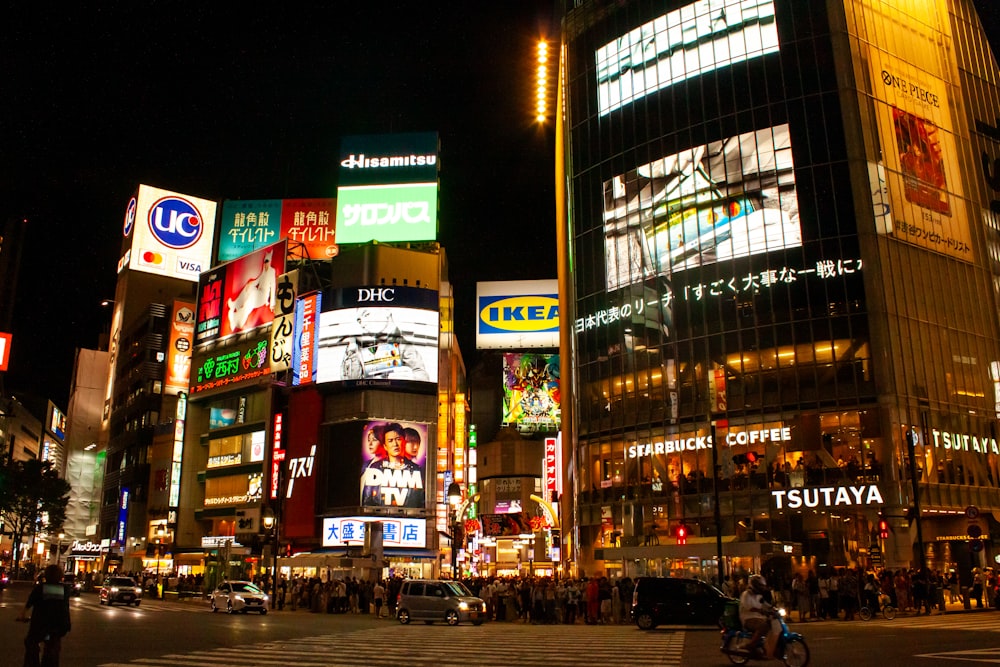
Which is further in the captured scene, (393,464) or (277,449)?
(393,464)

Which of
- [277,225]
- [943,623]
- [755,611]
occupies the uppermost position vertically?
[277,225]

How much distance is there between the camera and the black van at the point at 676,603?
25.5 meters

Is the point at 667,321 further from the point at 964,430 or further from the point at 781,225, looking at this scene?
the point at 964,430

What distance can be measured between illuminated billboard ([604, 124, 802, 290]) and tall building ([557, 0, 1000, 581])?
0.13 m

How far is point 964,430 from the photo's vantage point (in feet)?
154

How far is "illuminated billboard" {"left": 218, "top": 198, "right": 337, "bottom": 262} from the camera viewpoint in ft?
268

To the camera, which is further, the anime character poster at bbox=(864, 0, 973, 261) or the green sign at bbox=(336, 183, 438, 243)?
the green sign at bbox=(336, 183, 438, 243)

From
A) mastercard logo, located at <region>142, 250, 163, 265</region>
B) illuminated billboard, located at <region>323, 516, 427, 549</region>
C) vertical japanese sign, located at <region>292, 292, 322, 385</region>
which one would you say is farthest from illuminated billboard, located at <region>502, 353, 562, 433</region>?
mastercard logo, located at <region>142, 250, 163, 265</region>

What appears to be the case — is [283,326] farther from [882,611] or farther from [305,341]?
[882,611]

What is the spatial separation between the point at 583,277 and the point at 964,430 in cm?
2467

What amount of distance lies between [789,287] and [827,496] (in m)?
11.7

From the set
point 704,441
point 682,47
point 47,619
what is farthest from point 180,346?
point 47,619

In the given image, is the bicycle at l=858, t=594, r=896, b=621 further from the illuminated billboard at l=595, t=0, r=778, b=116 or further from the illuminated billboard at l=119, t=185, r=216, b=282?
the illuminated billboard at l=119, t=185, r=216, b=282

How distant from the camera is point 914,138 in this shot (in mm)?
50719
